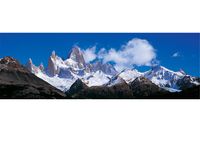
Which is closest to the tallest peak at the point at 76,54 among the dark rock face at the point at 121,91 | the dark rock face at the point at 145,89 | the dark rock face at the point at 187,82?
the dark rock face at the point at 121,91

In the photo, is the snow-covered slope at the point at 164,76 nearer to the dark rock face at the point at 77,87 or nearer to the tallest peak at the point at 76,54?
the dark rock face at the point at 77,87

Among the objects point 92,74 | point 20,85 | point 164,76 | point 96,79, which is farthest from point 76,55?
point 164,76

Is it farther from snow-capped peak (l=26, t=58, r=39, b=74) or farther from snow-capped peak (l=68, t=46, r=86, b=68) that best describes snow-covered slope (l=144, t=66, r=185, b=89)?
snow-capped peak (l=26, t=58, r=39, b=74)

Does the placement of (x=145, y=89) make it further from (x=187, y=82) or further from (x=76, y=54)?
(x=76, y=54)

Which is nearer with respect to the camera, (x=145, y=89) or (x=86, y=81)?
(x=145, y=89)

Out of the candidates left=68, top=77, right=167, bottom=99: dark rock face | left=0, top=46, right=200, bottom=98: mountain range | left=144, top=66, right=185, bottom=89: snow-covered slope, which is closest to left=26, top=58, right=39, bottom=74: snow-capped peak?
left=0, top=46, right=200, bottom=98: mountain range
